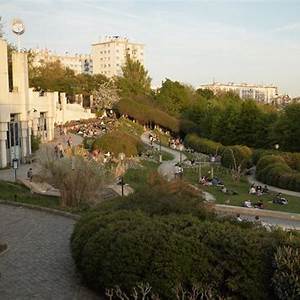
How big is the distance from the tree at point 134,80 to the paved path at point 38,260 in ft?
222

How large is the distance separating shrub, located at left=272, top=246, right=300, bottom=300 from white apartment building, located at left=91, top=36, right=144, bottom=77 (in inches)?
5936

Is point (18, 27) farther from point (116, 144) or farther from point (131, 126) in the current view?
point (131, 126)

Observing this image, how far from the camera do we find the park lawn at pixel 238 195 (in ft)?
94.2

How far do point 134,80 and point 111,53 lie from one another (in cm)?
7505

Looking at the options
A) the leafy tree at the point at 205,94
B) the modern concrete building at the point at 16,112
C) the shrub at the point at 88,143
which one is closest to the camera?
the modern concrete building at the point at 16,112

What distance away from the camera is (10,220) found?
2064cm

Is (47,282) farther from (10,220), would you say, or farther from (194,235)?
(10,220)

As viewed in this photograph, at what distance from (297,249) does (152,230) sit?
342cm

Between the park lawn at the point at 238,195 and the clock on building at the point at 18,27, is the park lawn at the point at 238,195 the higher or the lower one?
the lower one

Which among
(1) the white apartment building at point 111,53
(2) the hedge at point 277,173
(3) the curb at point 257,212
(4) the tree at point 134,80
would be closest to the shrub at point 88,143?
(2) the hedge at point 277,173

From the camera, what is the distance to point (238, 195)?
1266 inches

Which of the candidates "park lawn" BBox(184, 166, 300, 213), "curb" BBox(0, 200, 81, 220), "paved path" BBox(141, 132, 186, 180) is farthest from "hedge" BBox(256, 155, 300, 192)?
"curb" BBox(0, 200, 81, 220)

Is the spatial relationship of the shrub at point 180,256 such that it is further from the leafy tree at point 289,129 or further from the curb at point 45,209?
the leafy tree at point 289,129

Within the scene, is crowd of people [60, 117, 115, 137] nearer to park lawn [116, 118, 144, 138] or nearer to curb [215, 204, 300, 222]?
park lawn [116, 118, 144, 138]
